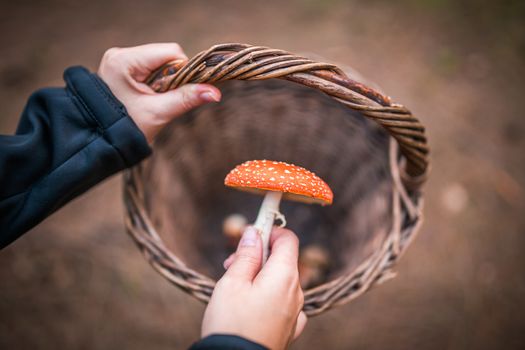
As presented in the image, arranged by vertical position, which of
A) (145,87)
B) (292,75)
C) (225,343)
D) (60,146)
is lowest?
(225,343)

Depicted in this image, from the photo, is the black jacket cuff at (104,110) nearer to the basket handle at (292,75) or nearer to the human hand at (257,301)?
the basket handle at (292,75)

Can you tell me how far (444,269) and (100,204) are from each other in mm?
1500

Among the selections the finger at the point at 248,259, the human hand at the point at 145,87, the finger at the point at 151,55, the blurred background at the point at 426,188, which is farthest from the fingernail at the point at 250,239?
the blurred background at the point at 426,188

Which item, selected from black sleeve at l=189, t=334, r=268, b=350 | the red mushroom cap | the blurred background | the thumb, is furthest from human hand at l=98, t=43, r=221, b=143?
the blurred background

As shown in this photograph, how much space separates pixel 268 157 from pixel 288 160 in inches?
3.2

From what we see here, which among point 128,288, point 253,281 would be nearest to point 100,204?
point 128,288

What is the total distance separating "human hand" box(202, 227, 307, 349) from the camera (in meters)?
0.60

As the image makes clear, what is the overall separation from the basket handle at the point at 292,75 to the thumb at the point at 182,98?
0.03m

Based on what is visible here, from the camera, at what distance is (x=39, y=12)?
1923 mm

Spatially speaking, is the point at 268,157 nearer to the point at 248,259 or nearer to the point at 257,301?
the point at 248,259

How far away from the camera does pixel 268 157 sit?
1408mm

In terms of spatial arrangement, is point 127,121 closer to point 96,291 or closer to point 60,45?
point 96,291

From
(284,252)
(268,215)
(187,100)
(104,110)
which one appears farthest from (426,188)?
(104,110)

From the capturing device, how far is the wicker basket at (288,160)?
28.4 inches
